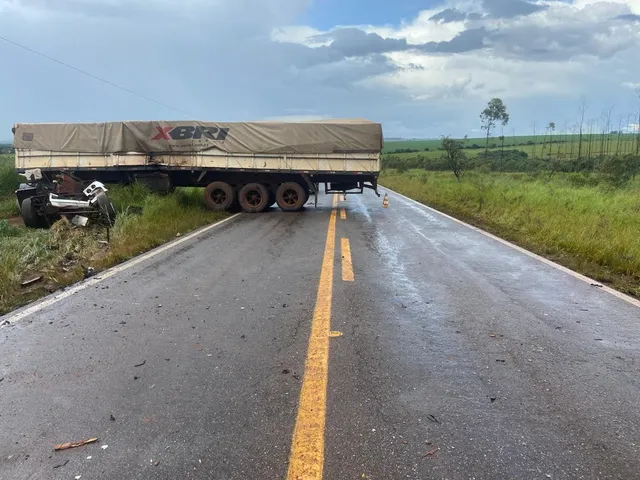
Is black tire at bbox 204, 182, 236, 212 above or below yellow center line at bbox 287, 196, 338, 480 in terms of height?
above

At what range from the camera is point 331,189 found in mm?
16641

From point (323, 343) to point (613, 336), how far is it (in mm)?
2769

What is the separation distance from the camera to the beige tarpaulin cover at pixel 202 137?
15086 mm

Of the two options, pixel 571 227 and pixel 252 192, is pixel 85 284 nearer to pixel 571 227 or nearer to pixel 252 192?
pixel 571 227

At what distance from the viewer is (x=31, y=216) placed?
11422 mm

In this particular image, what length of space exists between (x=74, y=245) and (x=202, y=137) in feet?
24.2

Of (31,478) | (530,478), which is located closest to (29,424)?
(31,478)

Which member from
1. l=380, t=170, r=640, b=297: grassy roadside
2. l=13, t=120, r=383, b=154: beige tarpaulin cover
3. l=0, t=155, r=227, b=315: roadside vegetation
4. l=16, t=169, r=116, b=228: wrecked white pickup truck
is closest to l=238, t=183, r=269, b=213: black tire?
l=0, t=155, r=227, b=315: roadside vegetation

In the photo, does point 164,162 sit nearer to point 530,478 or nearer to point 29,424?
point 29,424

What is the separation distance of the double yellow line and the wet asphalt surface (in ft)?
0.18

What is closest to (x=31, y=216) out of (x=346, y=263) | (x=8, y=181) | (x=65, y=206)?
(x=65, y=206)

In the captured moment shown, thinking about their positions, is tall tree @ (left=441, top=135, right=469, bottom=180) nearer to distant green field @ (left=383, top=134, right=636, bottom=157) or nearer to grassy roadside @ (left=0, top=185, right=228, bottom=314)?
distant green field @ (left=383, top=134, right=636, bottom=157)

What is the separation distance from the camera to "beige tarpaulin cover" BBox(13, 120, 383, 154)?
15.1 m

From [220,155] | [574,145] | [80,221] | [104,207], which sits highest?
[574,145]
